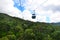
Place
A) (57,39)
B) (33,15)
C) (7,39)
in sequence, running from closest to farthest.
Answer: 1. (33,15)
2. (7,39)
3. (57,39)

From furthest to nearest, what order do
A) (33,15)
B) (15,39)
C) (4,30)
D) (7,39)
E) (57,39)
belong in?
(4,30)
(57,39)
(15,39)
(7,39)
(33,15)

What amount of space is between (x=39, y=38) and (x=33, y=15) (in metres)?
78.2

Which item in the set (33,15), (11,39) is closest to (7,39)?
(11,39)

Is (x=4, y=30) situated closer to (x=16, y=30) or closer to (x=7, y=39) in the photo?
(x=16, y=30)

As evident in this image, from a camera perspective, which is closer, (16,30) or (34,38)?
(34,38)

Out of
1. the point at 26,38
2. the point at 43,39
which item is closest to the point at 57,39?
the point at 43,39

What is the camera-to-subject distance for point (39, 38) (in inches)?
4392

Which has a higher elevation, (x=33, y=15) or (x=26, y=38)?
(x=33, y=15)

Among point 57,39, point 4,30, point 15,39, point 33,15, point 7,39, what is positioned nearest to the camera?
point 33,15

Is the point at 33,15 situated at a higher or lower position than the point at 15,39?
higher

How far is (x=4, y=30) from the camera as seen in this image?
14138 cm

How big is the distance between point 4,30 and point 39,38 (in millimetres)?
35466

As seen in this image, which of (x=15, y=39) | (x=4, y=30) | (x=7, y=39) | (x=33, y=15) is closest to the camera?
(x=33, y=15)

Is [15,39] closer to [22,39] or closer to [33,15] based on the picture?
[22,39]
